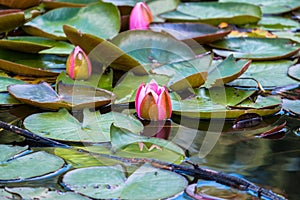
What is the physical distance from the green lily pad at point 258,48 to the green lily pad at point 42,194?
109cm

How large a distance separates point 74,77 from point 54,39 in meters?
0.32

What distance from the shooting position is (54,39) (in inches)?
83.1

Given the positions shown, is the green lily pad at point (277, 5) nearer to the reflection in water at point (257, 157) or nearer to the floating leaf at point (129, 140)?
the reflection in water at point (257, 157)

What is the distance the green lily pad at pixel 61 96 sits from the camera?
5.32ft

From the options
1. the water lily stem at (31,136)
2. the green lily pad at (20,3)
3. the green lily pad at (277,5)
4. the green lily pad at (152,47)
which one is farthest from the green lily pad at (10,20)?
the green lily pad at (277,5)

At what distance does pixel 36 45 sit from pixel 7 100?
31cm

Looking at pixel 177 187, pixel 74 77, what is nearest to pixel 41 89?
pixel 74 77

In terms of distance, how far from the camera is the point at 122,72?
6.35 feet

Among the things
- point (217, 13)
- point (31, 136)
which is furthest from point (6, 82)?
point (217, 13)

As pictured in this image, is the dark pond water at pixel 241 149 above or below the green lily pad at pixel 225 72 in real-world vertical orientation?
below

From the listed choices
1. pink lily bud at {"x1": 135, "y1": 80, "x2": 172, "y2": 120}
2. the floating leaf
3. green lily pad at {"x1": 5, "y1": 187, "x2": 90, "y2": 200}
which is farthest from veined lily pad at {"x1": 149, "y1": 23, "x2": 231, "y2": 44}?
green lily pad at {"x1": 5, "y1": 187, "x2": 90, "y2": 200}

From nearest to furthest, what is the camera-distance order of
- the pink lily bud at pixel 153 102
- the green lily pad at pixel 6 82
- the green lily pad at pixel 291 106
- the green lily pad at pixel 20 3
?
the pink lily bud at pixel 153 102 < the green lily pad at pixel 291 106 < the green lily pad at pixel 6 82 < the green lily pad at pixel 20 3

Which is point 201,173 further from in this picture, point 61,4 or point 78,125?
point 61,4

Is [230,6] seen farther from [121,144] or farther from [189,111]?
[121,144]
